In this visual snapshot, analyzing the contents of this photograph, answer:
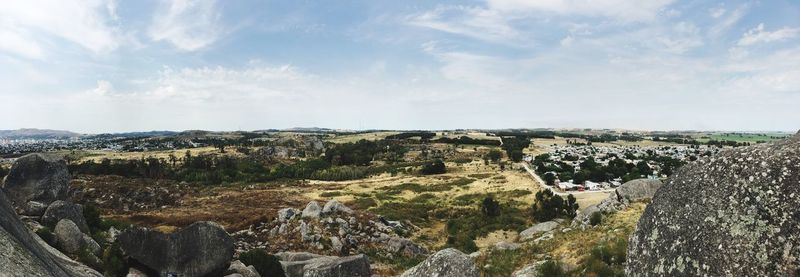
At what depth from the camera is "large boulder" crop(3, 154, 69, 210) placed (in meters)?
28.8

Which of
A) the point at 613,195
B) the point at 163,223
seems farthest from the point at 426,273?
the point at 163,223

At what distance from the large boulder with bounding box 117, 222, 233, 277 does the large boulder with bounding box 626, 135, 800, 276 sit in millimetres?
18618

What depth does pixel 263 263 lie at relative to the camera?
24.2 meters

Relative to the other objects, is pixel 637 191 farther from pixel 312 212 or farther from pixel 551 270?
pixel 312 212

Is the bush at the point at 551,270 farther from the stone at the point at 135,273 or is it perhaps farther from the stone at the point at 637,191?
the stone at the point at 637,191

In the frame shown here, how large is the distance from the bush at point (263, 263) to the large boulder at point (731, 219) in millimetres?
19649

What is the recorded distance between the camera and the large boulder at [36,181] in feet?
94.6

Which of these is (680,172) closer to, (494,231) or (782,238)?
(782,238)

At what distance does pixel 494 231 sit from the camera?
45.1 metres

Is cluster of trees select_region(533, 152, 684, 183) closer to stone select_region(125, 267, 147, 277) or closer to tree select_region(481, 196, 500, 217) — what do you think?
tree select_region(481, 196, 500, 217)

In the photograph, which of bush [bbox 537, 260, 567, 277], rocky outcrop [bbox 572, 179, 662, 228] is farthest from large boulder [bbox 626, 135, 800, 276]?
rocky outcrop [bbox 572, 179, 662, 228]

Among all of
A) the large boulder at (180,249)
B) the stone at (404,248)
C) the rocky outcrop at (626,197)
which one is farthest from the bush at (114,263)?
the rocky outcrop at (626,197)

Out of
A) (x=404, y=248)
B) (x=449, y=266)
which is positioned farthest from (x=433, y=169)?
(x=449, y=266)

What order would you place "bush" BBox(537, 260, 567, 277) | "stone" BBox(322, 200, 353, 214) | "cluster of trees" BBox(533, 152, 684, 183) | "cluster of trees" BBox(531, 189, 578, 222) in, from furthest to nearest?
"cluster of trees" BBox(533, 152, 684, 183) < "cluster of trees" BBox(531, 189, 578, 222) < "stone" BBox(322, 200, 353, 214) < "bush" BBox(537, 260, 567, 277)
